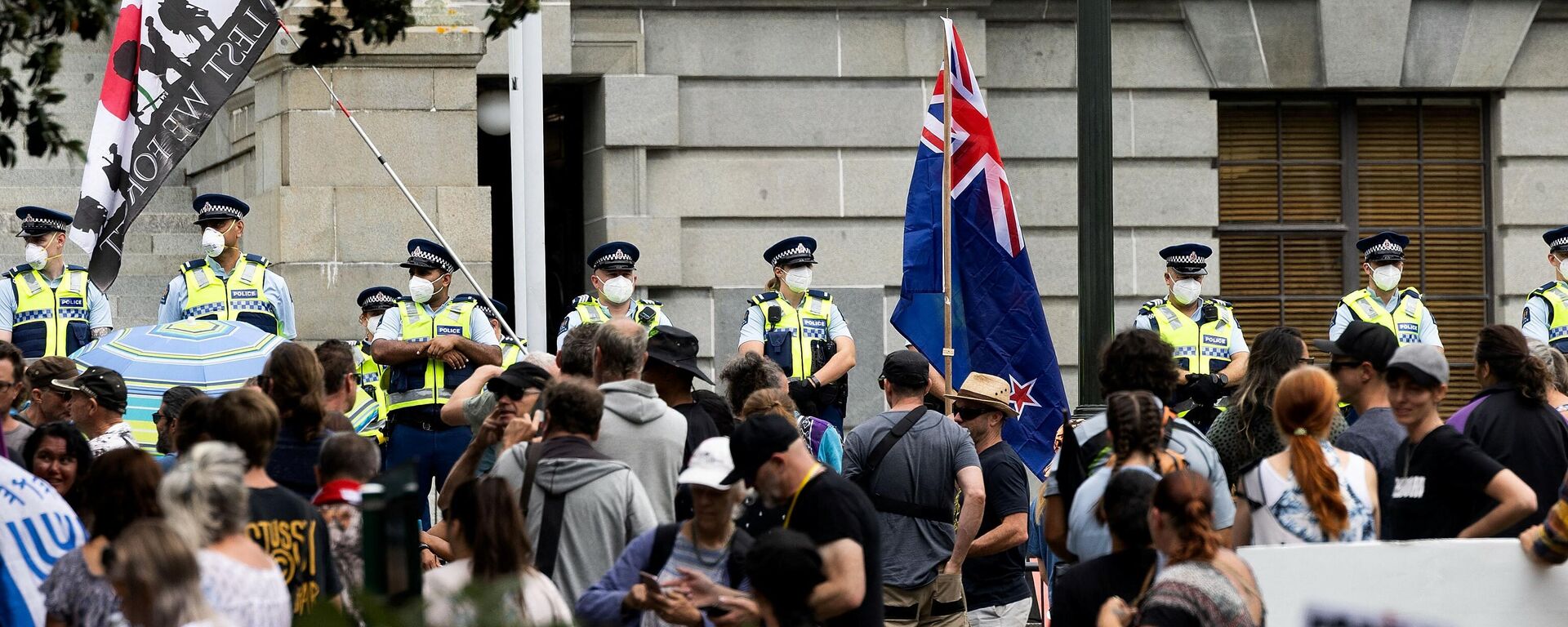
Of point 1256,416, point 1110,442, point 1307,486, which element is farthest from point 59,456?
point 1256,416

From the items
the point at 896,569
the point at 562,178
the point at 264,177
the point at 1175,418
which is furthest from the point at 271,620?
the point at 562,178

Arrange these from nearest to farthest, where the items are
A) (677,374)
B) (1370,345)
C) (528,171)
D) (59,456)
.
Result: (59,456) < (1370,345) < (677,374) < (528,171)

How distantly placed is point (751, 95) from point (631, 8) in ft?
3.71

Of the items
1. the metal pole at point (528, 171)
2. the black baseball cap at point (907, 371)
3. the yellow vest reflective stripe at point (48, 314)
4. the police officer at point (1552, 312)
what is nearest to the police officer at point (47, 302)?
the yellow vest reflective stripe at point (48, 314)

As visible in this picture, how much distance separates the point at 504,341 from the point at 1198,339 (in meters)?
4.44

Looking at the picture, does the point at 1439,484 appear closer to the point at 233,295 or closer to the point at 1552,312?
the point at 1552,312

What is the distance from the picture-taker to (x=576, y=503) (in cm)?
670

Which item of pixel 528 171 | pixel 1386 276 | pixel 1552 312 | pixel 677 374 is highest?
pixel 528 171

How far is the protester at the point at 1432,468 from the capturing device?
266 inches

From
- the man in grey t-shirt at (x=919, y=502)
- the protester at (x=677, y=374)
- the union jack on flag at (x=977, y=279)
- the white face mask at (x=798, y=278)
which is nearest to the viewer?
the protester at (x=677, y=374)

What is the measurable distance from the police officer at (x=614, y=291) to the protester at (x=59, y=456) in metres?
5.50

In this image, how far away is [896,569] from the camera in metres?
8.44

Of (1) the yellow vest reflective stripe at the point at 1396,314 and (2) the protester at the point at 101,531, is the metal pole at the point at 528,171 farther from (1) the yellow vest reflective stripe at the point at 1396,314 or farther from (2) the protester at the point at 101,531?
(2) the protester at the point at 101,531

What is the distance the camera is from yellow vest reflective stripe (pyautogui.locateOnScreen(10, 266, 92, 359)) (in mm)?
11781
